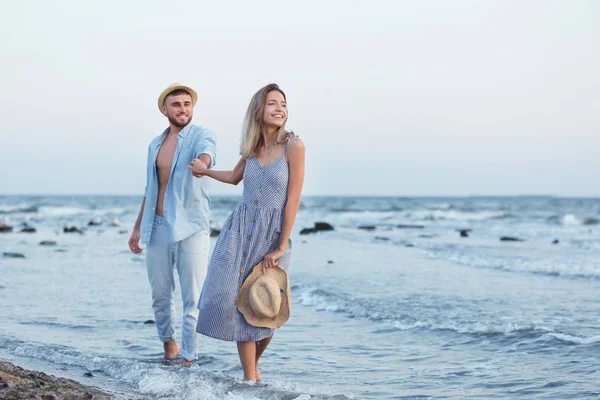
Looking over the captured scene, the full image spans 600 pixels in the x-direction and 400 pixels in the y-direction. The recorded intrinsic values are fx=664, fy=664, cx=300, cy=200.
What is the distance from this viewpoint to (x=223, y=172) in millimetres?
4504

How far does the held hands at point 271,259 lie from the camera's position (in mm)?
4211

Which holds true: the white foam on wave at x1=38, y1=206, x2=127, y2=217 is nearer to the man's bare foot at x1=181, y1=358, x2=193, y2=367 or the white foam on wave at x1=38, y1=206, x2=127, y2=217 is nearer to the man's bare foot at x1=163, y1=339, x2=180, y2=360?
the man's bare foot at x1=163, y1=339, x2=180, y2=360

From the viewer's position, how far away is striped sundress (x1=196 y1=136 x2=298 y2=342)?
423 cm

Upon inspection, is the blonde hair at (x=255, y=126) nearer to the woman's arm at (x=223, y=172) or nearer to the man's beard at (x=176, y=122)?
the woman's arm at (x=223, y=172)

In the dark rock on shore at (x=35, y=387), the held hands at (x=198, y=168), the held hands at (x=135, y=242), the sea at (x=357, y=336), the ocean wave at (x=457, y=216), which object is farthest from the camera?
the ocean wave at (x=457, y=216)

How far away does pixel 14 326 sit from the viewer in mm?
6844

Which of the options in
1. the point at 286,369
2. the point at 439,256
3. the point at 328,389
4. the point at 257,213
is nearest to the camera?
the point at 257,213

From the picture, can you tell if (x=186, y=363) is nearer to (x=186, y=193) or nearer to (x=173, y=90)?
(x=186, y=193)

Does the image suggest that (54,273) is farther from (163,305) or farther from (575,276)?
(575,276)

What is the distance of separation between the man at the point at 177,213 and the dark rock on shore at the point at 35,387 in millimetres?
1159

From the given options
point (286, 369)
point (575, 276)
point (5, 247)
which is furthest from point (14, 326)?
point (5, 247)

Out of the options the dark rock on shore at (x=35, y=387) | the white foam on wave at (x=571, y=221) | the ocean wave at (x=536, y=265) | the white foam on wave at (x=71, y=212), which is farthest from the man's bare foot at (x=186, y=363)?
the white foam on wave at (x=71, y=212)

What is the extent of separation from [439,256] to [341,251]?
247cm

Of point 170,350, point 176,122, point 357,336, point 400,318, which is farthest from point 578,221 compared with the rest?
point 176,122
